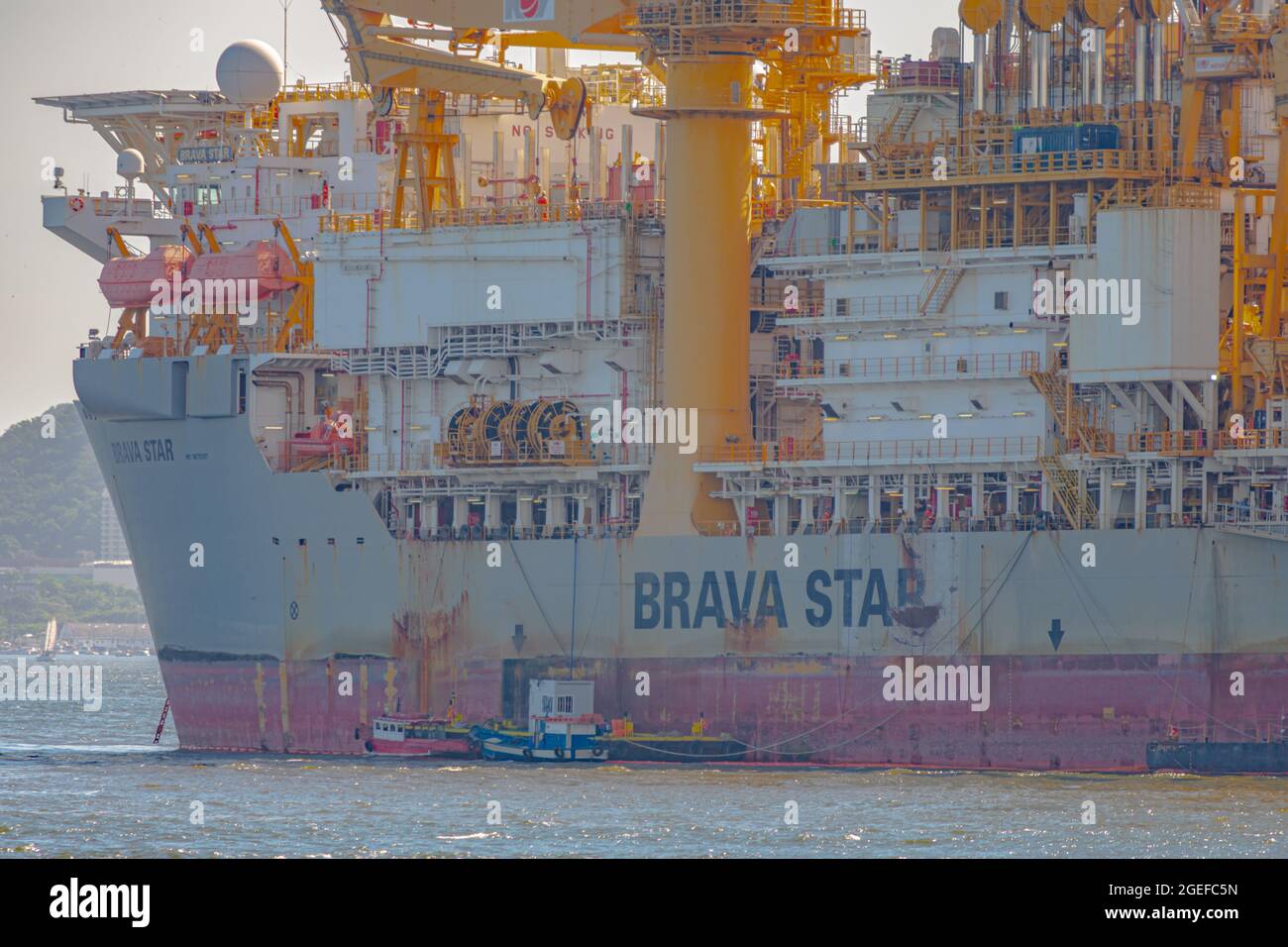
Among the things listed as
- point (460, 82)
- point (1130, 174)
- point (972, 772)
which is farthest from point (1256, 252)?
point (460, 82)

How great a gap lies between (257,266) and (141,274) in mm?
3675

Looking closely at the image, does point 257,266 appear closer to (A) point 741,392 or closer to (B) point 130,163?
(B) point 130,163

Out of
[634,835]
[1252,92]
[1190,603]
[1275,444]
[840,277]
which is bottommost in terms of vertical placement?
[634,835]

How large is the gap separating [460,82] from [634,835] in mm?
25911

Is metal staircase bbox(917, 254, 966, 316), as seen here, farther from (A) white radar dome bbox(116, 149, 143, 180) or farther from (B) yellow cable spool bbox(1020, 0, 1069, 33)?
(A) white radar dome bbox(116, 149, 143, 180)

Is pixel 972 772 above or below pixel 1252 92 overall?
below

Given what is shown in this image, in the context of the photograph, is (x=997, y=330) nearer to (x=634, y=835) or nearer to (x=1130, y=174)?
(x=1130, y=174)

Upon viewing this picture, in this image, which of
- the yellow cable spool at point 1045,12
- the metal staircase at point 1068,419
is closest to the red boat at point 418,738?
the metal staircase at point 1068,419

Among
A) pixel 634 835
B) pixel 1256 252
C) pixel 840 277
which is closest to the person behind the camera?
pixel 634 835

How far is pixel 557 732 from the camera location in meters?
55.9

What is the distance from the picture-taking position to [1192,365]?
5053 cm

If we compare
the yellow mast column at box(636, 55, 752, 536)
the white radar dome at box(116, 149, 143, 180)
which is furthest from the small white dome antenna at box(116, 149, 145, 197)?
the yellow mast column at box(636, 55, 752, 536)

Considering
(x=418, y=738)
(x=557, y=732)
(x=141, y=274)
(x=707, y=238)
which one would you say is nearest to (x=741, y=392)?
(x=707, y=238)

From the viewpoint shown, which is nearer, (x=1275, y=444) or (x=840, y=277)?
(x=1275, y=444)
